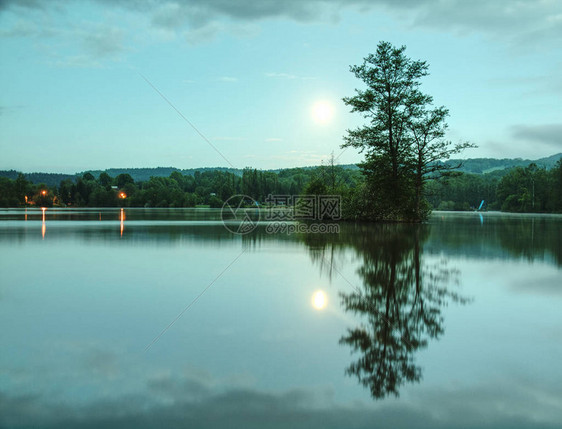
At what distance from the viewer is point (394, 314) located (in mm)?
6637

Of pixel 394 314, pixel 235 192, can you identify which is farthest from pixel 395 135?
pixel 235 192

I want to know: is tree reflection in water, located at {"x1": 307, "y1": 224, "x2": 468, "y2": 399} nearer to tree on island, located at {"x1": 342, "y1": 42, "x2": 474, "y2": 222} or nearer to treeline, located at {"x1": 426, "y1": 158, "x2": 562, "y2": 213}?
tree on island, located at {"x1": 342, "y1": 42, "x2": 474, "y2": 222}

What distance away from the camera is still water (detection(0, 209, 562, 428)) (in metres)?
3.60

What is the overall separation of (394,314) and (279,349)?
2.31 meters

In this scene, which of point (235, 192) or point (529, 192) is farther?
point (235, 192)

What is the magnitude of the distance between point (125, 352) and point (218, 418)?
1874 mm

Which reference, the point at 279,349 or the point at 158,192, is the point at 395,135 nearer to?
the point at 279,349

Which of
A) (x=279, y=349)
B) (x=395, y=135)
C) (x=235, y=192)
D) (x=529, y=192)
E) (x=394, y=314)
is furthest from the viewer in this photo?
(x=235, y=192)

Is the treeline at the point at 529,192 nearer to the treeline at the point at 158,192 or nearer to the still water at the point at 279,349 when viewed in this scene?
the treeline at the point at 158,192

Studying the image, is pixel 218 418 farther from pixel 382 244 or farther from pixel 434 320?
pixel 382 244

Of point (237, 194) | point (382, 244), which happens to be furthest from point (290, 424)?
point (237, 194)

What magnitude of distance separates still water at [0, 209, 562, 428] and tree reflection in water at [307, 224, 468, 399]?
0.10 feet

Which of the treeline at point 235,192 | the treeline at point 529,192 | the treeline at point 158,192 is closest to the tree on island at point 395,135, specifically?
the treeline at point 529,192

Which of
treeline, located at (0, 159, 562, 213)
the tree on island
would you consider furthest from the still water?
treeline, located at (0, 159, 562, 213)
